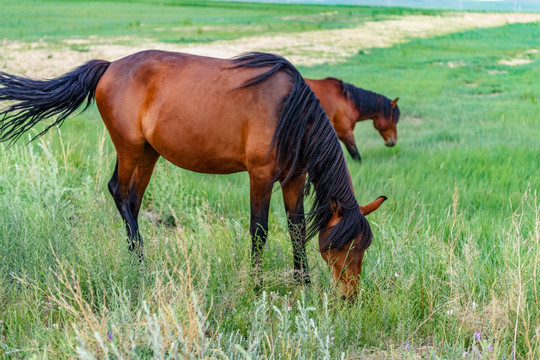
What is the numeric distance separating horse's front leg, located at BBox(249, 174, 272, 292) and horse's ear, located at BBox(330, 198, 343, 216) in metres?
0.47

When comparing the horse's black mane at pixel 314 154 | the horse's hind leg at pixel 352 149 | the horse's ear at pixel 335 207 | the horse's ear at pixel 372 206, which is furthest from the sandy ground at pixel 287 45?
the horse's ear at pixel 372 206

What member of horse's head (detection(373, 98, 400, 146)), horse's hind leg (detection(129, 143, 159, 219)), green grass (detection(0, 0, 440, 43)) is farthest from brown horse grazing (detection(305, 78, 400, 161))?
green grass (detection(0, 0, 440, 43))

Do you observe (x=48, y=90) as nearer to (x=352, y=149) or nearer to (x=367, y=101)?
(x=352, y=149)

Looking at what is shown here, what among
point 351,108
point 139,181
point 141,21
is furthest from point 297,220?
point 141,21

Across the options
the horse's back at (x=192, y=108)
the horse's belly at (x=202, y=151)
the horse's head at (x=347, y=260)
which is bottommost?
the horse's head at (x=347, y=260)

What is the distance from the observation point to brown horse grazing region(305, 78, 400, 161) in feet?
24.3

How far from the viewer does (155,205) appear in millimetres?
5238

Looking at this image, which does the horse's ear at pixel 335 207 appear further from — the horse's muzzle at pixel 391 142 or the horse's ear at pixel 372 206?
the horse's muzzle at pixel 391 142

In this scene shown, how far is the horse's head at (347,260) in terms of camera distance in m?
3.02

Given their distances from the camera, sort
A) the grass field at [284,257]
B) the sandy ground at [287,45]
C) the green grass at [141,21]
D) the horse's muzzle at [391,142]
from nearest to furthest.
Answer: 1. the grass field at [284,257]
2. the horse's muzzle at [391,142]
3. the sandy ground at [287,45]
4. the green grass at [141,21]

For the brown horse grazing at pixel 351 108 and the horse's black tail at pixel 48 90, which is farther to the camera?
the brown horse grazing at pixel 351 108

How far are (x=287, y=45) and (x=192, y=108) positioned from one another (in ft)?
59.1

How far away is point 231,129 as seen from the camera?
3.49 m

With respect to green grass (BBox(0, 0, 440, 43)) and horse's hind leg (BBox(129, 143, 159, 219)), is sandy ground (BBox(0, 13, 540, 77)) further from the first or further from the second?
horse's hind leg (BBox(129, 143, 159, 219))
